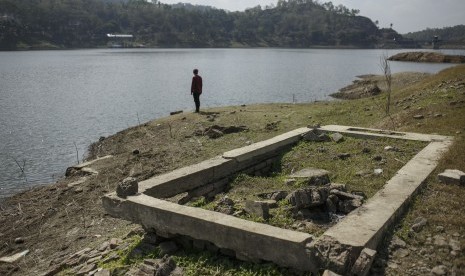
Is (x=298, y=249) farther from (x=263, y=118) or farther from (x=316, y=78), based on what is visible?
(x=316, y=78)

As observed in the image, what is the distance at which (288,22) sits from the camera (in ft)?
612

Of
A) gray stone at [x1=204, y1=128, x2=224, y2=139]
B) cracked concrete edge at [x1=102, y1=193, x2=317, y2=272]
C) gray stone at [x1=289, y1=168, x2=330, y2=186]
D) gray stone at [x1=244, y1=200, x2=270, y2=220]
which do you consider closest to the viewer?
cracked concrete edge at [x1=102, y1=193, x2=317, y2=272]

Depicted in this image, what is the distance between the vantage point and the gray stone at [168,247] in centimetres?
572

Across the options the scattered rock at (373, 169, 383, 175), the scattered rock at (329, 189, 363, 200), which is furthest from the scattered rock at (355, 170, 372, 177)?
the scattered rock at (329, 189, 363, 200)

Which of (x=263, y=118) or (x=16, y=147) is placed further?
(x=16, y=147)

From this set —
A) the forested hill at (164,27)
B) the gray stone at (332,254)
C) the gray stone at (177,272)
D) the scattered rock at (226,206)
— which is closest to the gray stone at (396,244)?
the gray stone at (332,254)

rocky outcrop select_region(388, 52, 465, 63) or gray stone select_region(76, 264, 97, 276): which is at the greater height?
rocky outcrop select_region(388, 52, 465, 63)

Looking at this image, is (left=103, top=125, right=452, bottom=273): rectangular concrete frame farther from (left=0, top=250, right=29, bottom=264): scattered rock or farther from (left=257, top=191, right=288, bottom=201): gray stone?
(left=0, top=250, right=29, bottom=264): scattered rock

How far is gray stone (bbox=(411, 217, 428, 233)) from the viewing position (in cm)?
538

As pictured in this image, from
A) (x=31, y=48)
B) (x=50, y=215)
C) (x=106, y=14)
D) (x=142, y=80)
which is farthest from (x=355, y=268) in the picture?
(x=106, y=14)

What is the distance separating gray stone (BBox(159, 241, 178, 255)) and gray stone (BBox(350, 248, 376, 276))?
2455 mm

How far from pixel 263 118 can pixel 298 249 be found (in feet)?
40.6

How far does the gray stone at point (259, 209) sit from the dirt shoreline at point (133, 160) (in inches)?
69.7

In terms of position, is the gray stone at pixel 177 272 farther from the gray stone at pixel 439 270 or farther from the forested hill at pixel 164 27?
the forested hill at pixel 164 27
